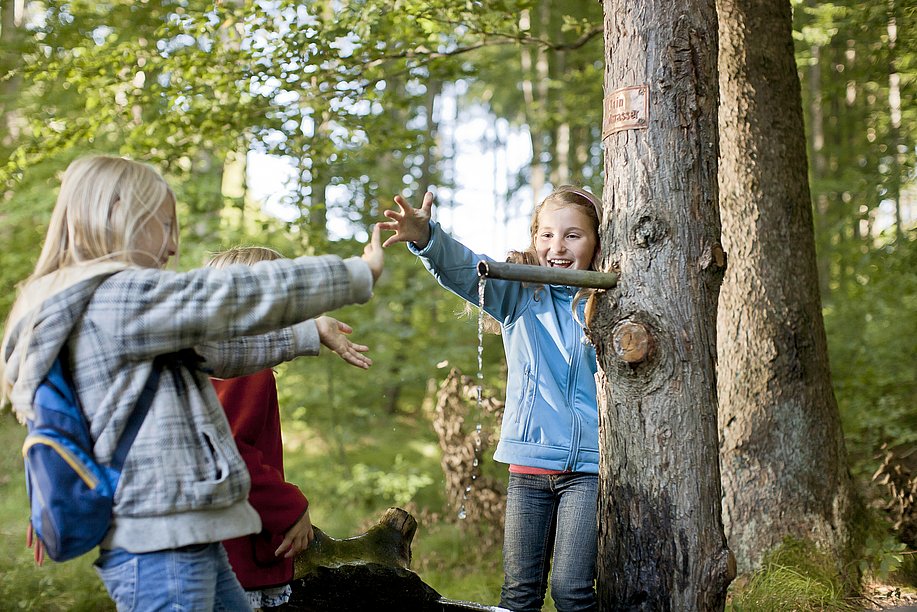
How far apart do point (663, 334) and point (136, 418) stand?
65.8 inches

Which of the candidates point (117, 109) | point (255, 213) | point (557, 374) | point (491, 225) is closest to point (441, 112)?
point (491, 225)

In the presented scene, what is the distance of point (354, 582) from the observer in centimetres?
320

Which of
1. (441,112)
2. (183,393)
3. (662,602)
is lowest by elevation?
(662,602)

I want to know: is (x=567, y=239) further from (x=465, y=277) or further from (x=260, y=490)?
(x=260, y=490)

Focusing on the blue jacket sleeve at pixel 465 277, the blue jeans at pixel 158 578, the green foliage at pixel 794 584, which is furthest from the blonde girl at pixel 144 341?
the green foliage at pixel 794 584

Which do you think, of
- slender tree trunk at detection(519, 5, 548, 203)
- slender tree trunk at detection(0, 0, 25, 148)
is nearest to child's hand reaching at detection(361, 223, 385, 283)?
slender tree trunk at detection(0, 0, 25, 148)

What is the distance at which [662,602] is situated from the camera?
2758 mm

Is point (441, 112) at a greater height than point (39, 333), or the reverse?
point (441, 112)

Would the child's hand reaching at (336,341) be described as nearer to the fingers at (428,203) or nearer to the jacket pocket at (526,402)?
the fingers at (428,203)

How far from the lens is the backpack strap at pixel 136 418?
6.45 feet

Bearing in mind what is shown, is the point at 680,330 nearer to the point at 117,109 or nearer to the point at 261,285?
the point at 261,285

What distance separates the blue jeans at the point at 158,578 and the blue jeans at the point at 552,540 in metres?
1.33

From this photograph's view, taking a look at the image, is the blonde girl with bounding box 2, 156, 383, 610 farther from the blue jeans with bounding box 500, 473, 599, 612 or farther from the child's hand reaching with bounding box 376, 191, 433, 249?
the blue jeans with bounding box 500, 473, 599, 612

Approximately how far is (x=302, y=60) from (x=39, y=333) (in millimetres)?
3895
